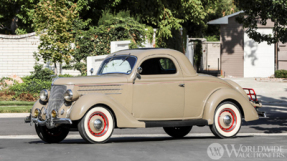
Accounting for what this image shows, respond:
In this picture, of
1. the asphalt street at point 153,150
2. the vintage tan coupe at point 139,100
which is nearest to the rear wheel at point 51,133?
the vintage tan coupe at point 139,100

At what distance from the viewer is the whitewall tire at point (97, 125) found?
29.3 feet

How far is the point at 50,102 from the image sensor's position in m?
9.48

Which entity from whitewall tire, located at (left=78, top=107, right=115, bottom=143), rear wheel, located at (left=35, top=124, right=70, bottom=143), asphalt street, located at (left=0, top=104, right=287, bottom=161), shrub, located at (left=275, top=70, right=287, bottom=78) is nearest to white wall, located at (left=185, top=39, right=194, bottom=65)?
shrub, located at (left=275, top=70, right=287, bottom=78)

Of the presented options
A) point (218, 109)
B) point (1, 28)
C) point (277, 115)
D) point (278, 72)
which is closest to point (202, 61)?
point (278, 72)

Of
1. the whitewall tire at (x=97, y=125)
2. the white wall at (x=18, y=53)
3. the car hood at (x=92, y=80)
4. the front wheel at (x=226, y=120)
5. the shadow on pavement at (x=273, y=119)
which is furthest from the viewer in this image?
the white wall at (x=18, y=53)

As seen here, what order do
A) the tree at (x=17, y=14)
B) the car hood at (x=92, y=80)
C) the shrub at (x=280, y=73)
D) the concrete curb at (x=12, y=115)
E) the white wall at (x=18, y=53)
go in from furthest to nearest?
the shrub at (x=280, y=73) → the tree at (x=17, y=14) → the white wall at (x=18, y=53) → the concrete curb at (x=12, y=115) → the car hood at (x=92, y=80)

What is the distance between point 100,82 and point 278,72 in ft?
78.7

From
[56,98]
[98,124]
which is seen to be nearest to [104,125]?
[98,124]

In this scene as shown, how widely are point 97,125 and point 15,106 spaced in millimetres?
11544

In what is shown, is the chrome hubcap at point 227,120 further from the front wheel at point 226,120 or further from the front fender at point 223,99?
the front fender at point 223,99

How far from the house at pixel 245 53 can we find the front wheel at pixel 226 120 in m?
24.2

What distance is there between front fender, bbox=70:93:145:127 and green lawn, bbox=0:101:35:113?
984cm

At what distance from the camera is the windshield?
9.89m

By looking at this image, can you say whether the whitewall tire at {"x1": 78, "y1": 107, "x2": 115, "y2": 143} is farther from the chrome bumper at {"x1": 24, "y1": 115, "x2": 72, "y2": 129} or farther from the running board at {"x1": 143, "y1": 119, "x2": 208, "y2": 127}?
the running board at {"x1": 143, "y1": 119, "x2": 208, "y2": 127}
